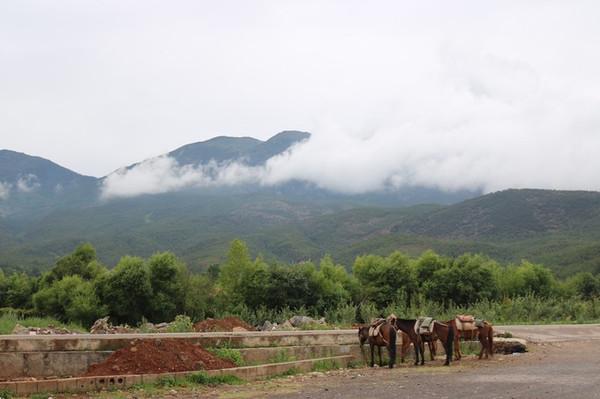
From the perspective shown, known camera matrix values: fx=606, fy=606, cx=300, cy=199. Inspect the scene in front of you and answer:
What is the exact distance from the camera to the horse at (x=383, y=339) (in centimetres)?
1605

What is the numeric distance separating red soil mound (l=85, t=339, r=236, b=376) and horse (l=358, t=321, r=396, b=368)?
162 inches

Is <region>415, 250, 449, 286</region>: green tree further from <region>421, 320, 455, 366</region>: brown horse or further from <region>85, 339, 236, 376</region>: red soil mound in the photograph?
<region>85, 339, 236, 376</region>: red soil mound

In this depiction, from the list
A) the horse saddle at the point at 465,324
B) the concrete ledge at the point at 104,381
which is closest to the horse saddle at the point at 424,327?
the horse saddle at the point at 465,324

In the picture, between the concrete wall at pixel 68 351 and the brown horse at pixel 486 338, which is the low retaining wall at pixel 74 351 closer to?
the concrete wall at pixel 68 351

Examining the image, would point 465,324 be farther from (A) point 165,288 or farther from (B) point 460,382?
(A) point 165,288

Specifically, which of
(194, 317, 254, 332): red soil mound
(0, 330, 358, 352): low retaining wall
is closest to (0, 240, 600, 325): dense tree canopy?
(194, 317, 254, 332): red soil mound

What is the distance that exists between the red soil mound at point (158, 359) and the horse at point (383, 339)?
13.5ft

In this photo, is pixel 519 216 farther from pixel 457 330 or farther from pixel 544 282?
pixel 457 330

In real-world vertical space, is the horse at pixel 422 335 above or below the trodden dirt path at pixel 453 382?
above

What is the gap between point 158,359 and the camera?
13.1 metres

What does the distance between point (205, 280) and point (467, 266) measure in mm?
21378

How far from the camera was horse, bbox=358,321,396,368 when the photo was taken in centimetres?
1605

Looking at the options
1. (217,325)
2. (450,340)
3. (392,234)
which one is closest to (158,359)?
(450,340)

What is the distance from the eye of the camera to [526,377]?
44.3 ft
